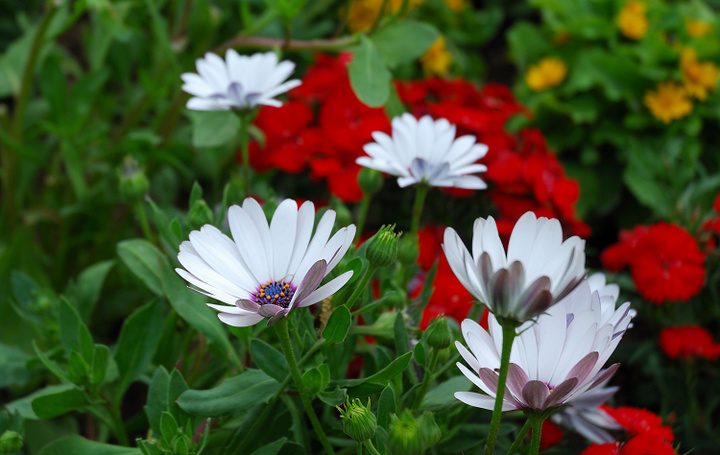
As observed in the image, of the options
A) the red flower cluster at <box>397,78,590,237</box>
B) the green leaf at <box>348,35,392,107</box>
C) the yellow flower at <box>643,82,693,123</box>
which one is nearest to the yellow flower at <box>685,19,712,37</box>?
the yellow flower at <box>643,82,693,123</box>

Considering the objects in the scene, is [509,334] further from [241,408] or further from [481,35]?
[481,35]

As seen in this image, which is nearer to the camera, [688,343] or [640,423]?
[640,423]

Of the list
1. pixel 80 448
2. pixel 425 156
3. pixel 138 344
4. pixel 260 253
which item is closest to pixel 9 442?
pixel 80 448

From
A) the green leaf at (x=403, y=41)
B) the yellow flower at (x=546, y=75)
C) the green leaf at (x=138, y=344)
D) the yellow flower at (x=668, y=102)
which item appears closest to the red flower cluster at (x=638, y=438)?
the green leaf at (x=138, y=344)

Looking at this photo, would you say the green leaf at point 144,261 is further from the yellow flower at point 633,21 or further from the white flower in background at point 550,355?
the yellow flower at point 633,21

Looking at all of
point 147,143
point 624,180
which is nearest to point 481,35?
point 624,180

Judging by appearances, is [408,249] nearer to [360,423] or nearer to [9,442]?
[360,423]
